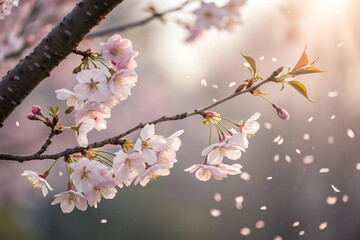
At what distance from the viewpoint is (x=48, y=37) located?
2.94 feet

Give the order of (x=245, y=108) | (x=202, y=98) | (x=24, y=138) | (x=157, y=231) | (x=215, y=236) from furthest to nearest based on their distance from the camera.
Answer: (x=245, y=108)
(x=202, y=98)
(x=215, y=236)
(x=157, y=231)
(x=24, y=138)

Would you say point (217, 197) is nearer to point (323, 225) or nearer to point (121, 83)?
point (323, 225)

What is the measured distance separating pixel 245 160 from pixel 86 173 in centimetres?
584

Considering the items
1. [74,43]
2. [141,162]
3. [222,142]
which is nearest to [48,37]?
[74,43]

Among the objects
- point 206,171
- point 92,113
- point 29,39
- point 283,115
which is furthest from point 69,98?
point 29,39

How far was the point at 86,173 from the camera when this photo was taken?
90cm

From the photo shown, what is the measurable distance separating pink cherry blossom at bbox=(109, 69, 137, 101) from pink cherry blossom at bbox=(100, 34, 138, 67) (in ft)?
0.11

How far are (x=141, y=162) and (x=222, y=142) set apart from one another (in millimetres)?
195

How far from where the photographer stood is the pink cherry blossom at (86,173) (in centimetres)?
87

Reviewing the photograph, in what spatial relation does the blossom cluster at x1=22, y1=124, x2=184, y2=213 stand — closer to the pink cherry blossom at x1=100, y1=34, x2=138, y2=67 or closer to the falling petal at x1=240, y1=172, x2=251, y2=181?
the pink cherry blossom at x1=100, y1=34, x2=138, y2=67

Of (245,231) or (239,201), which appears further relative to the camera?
(239,201)

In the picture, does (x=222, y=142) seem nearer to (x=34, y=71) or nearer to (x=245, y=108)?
(x=34, y=71)

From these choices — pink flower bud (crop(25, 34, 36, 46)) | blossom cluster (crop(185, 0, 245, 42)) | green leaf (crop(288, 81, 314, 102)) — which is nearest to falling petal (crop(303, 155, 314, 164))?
pink flower bud (crop(25, 34, 36, 46))

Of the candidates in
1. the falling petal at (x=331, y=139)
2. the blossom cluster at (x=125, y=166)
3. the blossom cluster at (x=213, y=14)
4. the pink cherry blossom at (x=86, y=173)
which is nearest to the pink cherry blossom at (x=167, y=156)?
the blossom cluster at (x=125, y=166)
